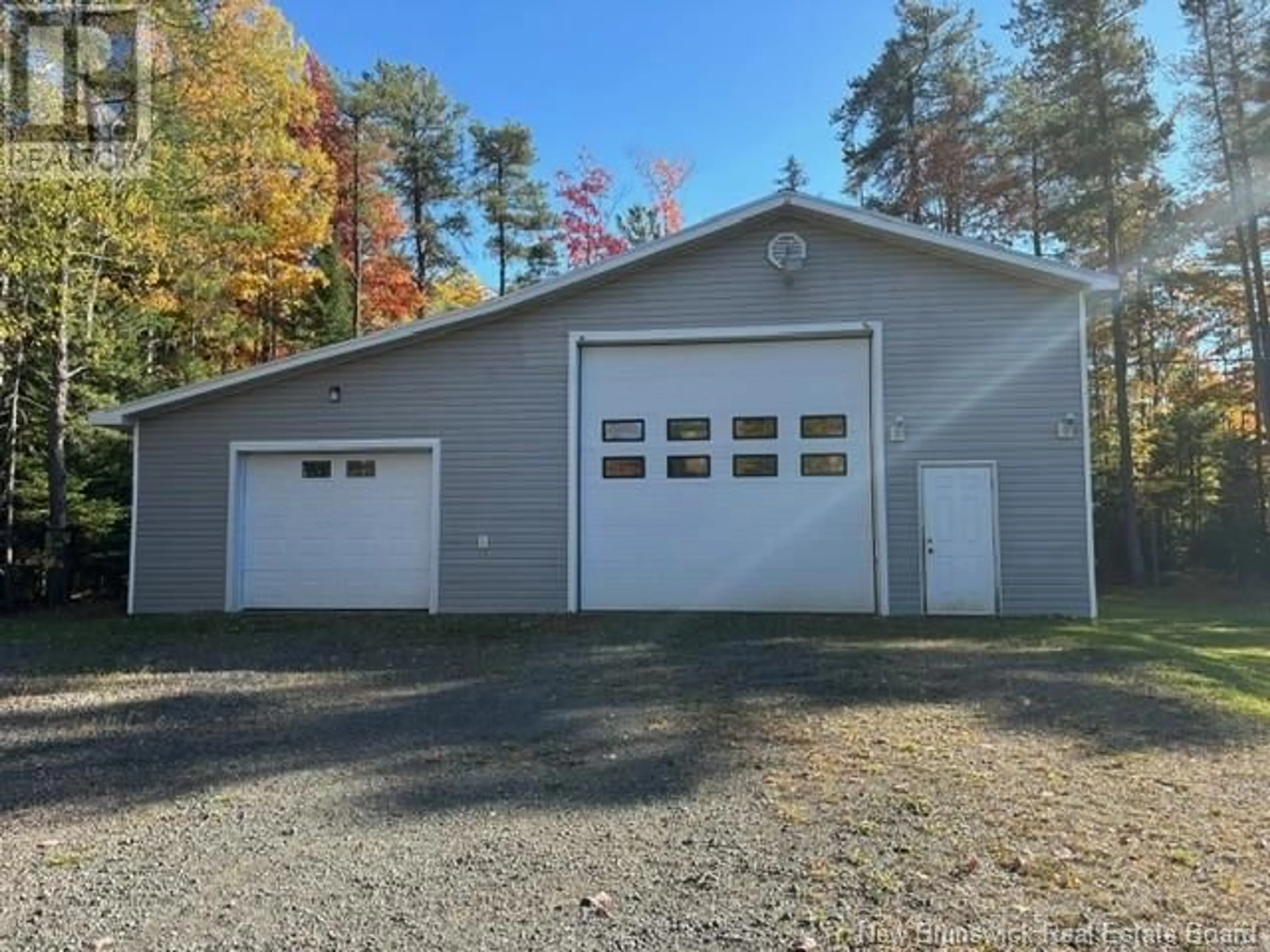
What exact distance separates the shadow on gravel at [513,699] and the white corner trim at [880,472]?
92 centimetres

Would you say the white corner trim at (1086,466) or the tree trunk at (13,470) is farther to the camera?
the tree trunk at (13,470)

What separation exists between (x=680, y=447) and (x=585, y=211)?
19033 mm

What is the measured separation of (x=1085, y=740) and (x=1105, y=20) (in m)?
21.3

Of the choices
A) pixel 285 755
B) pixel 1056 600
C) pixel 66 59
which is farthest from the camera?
pixel 66 59

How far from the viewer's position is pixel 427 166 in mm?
27625

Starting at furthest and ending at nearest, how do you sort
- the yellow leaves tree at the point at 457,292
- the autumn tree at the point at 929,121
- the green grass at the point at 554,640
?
the yellow leaves tree at the point at 457,292 < the autumn tree at the point at 929,121 < the green grass at the point at 554,640

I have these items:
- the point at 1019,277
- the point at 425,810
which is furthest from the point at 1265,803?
the point at 1019,277

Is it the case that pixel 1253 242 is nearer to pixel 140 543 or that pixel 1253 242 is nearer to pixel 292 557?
pixel 292 557

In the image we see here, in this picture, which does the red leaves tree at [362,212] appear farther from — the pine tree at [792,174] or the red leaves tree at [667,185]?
the pine tree at [792,174]

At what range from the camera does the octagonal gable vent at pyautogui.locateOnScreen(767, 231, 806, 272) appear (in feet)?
37.0

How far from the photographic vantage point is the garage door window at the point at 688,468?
1146cm

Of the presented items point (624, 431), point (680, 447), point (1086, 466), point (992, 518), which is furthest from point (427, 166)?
point (1086, 466)

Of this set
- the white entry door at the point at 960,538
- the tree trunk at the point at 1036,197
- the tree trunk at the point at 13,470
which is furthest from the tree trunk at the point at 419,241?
the white entry door at the point at 960,538

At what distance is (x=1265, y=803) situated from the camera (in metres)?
4.20
